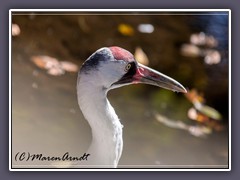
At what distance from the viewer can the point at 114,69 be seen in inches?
96.6

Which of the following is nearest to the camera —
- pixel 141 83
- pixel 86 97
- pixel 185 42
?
pixel 86 97

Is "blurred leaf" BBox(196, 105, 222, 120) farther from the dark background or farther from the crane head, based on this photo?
the crane head

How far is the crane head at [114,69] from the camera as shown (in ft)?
8.00

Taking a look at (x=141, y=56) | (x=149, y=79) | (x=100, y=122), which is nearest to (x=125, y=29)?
(x=141, y=56)

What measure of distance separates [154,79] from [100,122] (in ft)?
1.03

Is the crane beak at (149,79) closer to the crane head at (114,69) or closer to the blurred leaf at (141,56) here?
the crane head at (114,69)

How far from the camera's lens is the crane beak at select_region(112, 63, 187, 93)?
250 cm

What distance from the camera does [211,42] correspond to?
2760 millimetres
